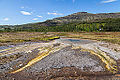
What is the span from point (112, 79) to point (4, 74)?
21.7 m

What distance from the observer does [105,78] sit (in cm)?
1697

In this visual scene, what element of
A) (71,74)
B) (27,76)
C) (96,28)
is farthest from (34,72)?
(96,28)

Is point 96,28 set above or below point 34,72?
above

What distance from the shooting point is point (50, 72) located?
18.4 metres

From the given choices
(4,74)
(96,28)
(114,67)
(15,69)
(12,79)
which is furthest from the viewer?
(96,28)

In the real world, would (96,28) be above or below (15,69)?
above

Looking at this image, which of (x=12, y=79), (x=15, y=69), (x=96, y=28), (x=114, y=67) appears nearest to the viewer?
(x=12, y=79)

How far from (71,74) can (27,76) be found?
29.5ft

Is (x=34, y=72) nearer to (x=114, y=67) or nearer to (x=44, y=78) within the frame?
(x=44, y=78)

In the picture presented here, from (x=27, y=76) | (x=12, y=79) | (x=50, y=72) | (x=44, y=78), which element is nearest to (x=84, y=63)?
(x=50, y=72)

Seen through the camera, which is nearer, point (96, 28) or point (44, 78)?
point (44, 78)

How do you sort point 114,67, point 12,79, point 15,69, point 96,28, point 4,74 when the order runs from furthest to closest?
point 96,28 < point 114,67 < point 15,69 < point 4,74 < point 12,79

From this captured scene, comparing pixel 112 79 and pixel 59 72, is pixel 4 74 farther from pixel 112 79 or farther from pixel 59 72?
pixel 112 79

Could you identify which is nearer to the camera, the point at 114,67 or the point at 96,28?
the point at 114,67
